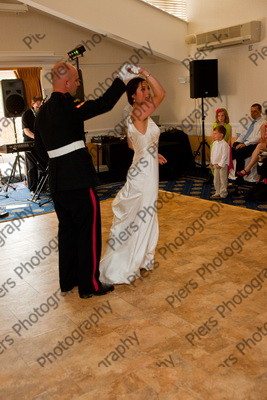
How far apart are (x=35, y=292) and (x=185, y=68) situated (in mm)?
6753

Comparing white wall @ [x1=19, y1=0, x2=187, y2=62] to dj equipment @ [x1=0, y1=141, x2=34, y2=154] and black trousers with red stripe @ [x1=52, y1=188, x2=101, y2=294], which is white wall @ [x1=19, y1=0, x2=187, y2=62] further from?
black trousers with red stripe @ [x1=52, y1=188, x2=101, y2=294]

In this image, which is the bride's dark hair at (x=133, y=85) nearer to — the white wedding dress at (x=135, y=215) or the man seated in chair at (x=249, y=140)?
the white wedding dress at (x=135, y=215)

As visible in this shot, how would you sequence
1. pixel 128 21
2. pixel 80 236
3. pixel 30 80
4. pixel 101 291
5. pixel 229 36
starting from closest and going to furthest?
pixel 80 236
pixel 101 291
pixel 128 21
pixel 229 36
pixel 30 80

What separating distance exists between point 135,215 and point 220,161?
3.02m

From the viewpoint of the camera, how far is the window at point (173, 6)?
8487 millimetres

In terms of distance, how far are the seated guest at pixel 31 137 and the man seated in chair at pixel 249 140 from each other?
10.0 ft

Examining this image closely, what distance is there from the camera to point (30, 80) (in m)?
8.78

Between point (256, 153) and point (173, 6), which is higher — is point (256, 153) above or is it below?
below

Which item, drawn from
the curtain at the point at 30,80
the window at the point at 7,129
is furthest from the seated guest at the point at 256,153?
the window at the point at 7,129

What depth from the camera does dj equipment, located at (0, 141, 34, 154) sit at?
21.2 ft

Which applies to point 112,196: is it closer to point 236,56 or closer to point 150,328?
point 236,56

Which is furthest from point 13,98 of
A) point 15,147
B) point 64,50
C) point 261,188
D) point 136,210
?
point 136,210

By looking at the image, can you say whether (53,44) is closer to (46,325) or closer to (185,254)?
(185,254)

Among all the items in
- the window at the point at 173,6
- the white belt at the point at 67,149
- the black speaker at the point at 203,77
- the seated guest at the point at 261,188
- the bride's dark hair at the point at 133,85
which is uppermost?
the window at the point at 173,6
